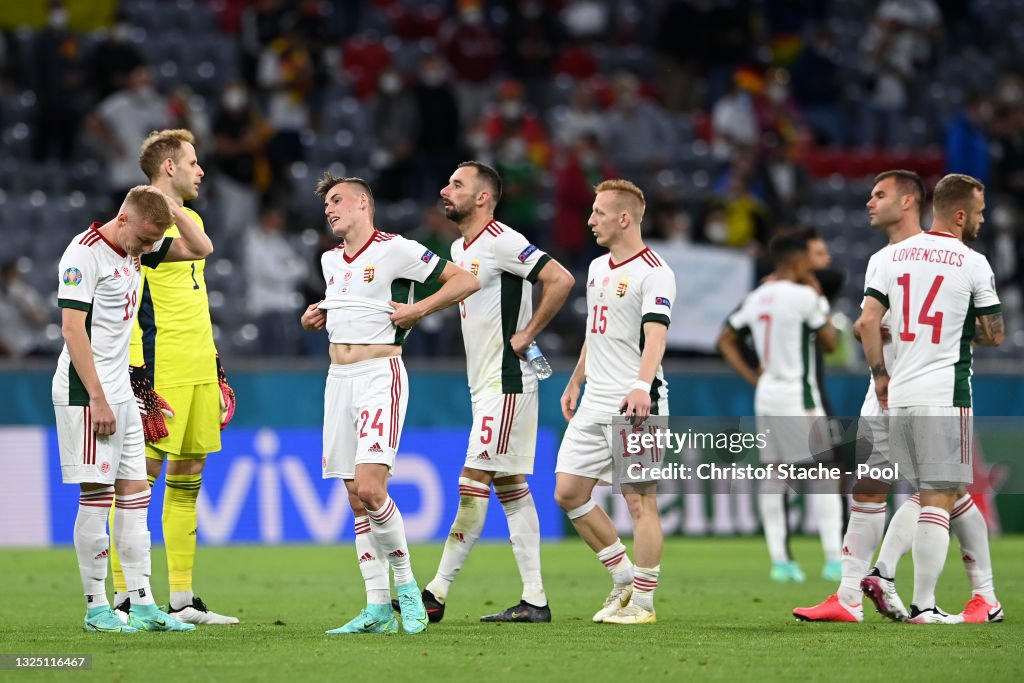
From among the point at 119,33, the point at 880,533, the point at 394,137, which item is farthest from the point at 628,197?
the point at 119,33

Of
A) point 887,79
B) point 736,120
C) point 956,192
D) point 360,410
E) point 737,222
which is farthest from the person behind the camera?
point 887,79

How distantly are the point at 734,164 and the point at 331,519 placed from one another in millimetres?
8181

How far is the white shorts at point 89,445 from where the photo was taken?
830 cm

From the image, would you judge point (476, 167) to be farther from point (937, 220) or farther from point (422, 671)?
point (422, 671)

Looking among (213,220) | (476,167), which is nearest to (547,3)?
(213,220)

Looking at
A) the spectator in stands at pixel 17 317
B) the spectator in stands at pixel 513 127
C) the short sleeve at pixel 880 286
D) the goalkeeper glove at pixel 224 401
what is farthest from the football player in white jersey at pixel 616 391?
the spectator in stands at pixel 513 127

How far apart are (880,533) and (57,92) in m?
13.8

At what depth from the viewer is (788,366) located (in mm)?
12859

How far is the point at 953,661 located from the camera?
7.47 m

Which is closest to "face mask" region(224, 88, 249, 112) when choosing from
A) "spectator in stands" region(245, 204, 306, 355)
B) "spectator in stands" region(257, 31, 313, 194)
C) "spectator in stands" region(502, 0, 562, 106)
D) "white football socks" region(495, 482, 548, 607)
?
"spectator in stands" region(257, 31, 313, 194)

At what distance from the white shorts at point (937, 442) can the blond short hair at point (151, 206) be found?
4.29m

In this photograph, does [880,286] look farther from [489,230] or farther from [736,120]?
[736,120]

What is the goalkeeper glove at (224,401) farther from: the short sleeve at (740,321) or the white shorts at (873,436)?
the short sleeve at (740,321)

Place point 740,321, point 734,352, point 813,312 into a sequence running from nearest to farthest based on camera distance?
1. point 813,312
2. point 740,321
3. point 734,352
